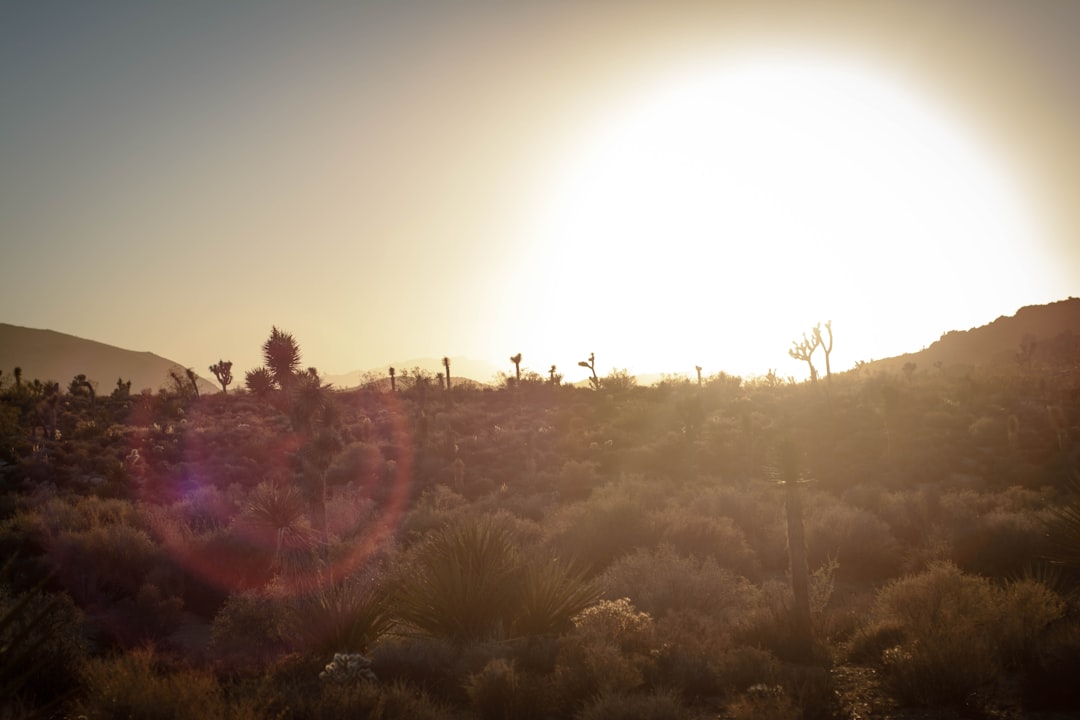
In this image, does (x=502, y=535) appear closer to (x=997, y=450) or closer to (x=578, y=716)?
A: (x=578, y=716)

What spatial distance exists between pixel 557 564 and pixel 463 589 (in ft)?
6.22

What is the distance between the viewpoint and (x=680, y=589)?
13727 mm

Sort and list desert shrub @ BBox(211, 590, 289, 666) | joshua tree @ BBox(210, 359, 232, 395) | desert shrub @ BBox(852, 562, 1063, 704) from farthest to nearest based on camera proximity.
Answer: joshua tree @ BBox(210, 359, 232, 395) → desert shrub @ BBox(211, 590, 289, 666) → desert shrub @ BBox(852, 562, 1063, 704)

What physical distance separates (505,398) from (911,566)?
136ft

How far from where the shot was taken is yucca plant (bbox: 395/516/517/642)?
11.0 m

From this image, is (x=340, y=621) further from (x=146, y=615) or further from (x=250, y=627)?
(x=146, y=615)

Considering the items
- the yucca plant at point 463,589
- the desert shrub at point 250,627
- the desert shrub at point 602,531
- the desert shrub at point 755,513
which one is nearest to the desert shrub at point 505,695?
the yucca plant at point 463,589

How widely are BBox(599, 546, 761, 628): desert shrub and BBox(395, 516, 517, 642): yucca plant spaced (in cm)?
308

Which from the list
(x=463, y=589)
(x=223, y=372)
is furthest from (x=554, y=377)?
(x=463, y=589)

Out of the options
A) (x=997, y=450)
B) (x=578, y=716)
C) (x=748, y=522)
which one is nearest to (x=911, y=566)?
(x=748, y=522)

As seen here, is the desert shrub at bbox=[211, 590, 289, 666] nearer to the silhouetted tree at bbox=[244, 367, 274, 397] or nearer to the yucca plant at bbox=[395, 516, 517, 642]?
the yucca plant at bbox=[395, 516, 517, 642]

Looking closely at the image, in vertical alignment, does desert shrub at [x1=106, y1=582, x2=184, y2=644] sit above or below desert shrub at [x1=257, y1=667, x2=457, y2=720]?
below

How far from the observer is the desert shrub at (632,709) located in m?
7.63

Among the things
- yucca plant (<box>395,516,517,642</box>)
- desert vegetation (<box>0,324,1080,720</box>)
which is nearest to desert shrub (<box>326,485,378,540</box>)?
desert vegetation (<box>0,324,1080,720</box>)
